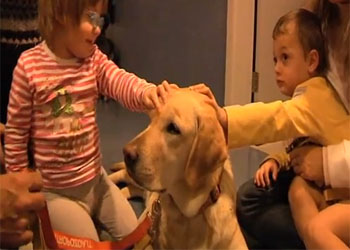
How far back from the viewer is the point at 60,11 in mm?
1418

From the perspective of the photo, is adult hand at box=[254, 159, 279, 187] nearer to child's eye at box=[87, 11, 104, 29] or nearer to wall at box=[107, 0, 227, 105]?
child's eye at box=[87, 11, 104, 29]

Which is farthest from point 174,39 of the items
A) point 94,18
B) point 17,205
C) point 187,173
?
point 17,205

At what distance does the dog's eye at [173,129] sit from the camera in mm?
1210

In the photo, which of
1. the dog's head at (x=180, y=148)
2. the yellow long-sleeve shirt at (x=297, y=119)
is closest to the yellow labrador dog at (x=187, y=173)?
the dog's head at (x=180, y=148)

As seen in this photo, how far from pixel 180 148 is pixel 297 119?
0.39 m

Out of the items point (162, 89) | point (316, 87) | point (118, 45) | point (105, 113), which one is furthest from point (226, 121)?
point (118, 45)

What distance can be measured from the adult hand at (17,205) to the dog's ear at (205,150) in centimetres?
30

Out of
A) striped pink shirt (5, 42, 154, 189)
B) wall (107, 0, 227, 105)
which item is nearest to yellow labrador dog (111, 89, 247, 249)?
striped pink shirt (5, 42, 154, 189)

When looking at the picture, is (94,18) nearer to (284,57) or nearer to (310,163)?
(284,57)

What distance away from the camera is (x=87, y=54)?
1.49 m

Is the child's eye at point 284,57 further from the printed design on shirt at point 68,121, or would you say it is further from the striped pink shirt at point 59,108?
the printed design on shirt at point 68,121

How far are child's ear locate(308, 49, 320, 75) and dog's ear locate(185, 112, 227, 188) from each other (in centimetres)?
45

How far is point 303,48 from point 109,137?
3.28 ft

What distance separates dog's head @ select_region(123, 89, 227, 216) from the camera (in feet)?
3.96
